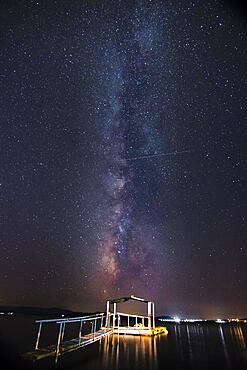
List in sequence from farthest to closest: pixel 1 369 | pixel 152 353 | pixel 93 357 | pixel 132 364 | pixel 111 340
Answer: pixel 111 340 → pixel 152 353 → pixel 93 357 → pixel 132 364 → pixel 1 369

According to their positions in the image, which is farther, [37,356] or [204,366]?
Result: [204,366]

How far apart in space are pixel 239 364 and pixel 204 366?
11.1 ft

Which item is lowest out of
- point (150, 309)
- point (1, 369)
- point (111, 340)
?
point (1, 369)

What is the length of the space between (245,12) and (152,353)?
22.4 meters

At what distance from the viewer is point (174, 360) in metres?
19.6

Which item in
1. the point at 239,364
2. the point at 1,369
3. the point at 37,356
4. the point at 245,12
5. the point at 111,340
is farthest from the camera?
the point at 111,340

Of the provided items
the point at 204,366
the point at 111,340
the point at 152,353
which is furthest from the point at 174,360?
the point at 111,340

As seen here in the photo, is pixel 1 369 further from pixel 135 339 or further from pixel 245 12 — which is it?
pixel 245 12

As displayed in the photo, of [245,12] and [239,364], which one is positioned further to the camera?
[239,364]

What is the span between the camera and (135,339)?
78.9 ft

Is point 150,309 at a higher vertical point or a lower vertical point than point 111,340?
higher

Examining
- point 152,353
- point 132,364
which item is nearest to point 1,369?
point 132,364

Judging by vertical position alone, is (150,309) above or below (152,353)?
above

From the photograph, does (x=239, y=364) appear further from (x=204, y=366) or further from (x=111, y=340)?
(x=111, y=340)
